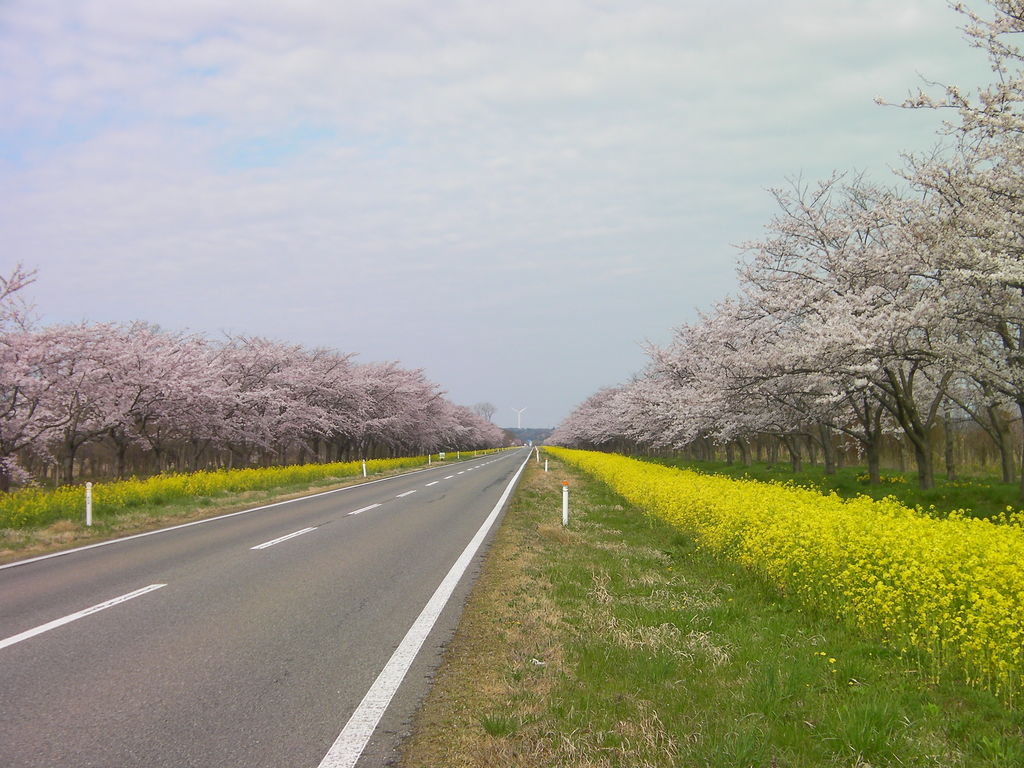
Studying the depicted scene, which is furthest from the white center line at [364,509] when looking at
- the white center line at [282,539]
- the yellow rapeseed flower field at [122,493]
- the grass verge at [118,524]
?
the yellow rapeseed flower field at [122,493]

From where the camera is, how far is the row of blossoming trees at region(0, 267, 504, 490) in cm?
1964

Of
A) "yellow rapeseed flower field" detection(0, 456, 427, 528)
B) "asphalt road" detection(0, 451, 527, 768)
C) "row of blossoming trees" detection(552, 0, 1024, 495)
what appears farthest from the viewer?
"yellow rapeseed flower field" detection(0, 456, 427, 528)

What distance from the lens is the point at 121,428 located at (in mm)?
26734

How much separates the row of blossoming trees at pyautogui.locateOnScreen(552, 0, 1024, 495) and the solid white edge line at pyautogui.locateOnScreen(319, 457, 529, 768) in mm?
9505

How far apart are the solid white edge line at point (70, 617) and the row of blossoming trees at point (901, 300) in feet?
41.2

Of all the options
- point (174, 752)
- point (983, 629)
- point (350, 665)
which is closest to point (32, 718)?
point (174, 752)

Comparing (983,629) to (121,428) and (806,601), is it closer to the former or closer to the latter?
(806,601)

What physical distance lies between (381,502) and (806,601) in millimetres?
14124

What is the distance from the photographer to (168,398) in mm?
26656

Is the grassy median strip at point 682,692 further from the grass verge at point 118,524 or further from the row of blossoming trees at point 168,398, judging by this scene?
the row of blossoming trees at point 168,398

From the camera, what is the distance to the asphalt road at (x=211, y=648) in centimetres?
372

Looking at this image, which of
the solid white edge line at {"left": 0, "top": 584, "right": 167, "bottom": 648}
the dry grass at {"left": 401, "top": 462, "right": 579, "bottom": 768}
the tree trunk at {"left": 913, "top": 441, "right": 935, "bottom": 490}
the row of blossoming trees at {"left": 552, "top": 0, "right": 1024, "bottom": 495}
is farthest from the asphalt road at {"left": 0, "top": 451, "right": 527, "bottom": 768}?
the tree trunk at {"left": 913, "top": 441, "right": 935, "bottom": 490}

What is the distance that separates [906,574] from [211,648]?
232 inches

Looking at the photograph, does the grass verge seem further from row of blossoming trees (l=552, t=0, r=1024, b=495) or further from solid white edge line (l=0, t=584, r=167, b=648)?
row of blossoming trees (l=552, t=0, r=1024, b=495)
